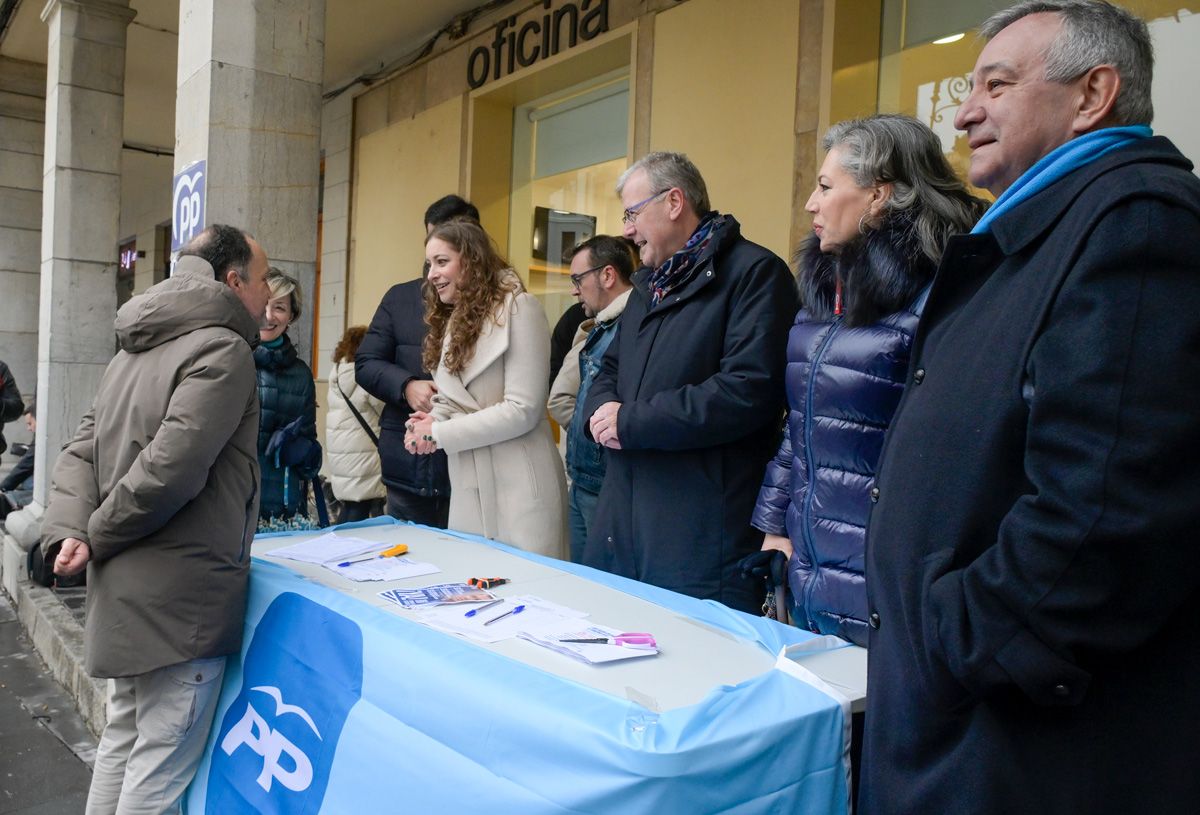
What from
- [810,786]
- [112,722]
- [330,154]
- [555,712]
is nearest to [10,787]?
[112,722]

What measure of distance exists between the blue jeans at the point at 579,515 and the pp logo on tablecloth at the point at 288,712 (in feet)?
4.52

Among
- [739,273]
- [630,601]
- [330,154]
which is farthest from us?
[330,154]

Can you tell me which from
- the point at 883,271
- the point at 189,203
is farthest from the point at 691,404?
the point at 189,203

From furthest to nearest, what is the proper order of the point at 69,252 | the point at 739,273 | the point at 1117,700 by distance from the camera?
the point at 69,252 → the point at 739,273 → the point at 1117,700

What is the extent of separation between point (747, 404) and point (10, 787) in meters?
3.27

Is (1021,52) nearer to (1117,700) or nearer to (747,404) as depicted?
(1117,700)

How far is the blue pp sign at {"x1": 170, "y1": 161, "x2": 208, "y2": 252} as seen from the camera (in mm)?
4176

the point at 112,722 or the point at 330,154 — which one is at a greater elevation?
the point at 330,154

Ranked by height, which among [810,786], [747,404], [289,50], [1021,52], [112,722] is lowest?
[112,722]

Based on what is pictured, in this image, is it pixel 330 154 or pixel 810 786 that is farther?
pixel 330 154

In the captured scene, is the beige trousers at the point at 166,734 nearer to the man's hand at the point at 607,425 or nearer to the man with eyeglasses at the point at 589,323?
the man's hand at the point at 607,425

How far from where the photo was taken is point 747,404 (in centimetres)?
260

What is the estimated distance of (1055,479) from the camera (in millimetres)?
1258

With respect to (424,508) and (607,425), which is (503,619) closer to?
(607,425)
